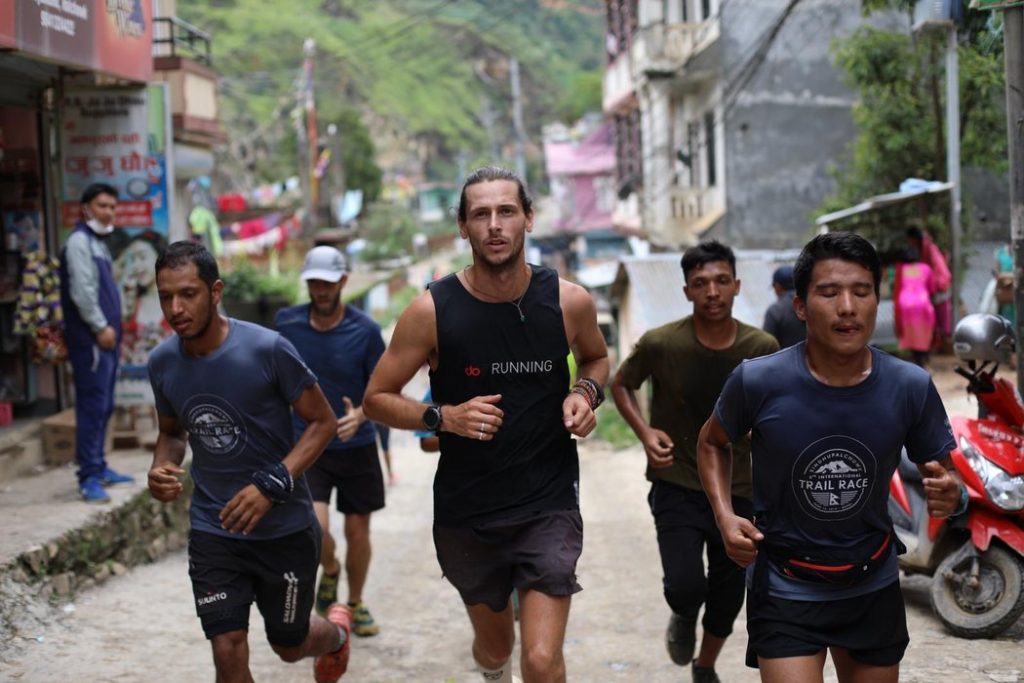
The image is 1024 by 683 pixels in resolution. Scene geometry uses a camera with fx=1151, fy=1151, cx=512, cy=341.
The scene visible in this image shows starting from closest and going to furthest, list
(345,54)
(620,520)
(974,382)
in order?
(974,382)
(620,520)
(345,54)

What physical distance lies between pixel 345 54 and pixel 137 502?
75.4 metres

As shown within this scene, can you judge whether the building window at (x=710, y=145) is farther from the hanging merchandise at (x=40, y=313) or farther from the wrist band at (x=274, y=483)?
the wrist band at (x=274, y=483)

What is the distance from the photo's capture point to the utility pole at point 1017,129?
19.8 ft

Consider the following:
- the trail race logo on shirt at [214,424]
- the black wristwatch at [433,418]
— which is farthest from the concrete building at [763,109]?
the black wristwatch at [433,418]

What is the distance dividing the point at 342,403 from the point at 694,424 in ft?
8.15

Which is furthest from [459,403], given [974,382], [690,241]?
[690,241]

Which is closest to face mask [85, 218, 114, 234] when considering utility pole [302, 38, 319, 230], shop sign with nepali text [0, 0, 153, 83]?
shop sign with nepali text [0, 0, 153, 83]

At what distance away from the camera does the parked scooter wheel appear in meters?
5.70

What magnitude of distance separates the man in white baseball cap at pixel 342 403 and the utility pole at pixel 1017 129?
11.8ft

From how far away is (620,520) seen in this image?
434 inches

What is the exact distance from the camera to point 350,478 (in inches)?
268

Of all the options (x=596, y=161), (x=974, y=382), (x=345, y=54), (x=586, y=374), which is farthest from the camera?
(x=345, y=54)

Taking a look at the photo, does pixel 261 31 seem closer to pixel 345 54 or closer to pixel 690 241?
pixel 345 54

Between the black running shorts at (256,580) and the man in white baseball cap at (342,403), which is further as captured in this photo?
the man in white baseball cap at (342,403)
